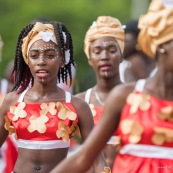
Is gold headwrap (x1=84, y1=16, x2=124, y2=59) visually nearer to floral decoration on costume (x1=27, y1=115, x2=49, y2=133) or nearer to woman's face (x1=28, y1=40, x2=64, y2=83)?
woman's face (x1=28, y1=40, x2=64, y2=83)

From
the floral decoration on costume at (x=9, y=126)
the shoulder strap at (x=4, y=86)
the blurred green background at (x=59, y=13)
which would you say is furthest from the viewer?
the blurred green background at (x=59, y=13)

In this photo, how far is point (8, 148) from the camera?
1680cm

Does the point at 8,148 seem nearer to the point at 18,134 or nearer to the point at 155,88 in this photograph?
the point at 18,134

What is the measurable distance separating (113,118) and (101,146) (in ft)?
0.74

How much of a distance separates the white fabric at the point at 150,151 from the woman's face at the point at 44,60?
2511 mm

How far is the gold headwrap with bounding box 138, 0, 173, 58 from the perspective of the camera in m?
9.20

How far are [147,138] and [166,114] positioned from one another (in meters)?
0.23

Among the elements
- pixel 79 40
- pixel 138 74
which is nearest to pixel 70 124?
pixel 138 74

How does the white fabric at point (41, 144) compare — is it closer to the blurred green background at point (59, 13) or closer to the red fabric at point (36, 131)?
the red fabric at point (36, 131)

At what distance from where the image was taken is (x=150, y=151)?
9.38 metres

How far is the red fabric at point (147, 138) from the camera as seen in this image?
365 inches

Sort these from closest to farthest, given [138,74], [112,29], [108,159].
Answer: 1. [108,159]
2. [112,29]
3. [138,74]

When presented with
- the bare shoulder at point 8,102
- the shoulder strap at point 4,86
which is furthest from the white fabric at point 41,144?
the shoulder strap at point 4,86

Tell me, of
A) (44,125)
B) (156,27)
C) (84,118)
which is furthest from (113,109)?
(44,125)
